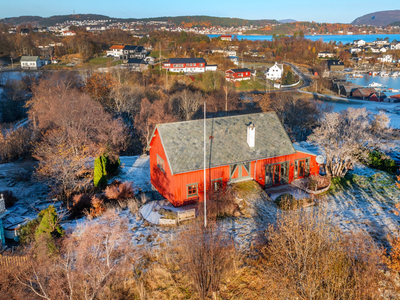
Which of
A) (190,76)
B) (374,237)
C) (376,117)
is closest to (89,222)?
(374,237)

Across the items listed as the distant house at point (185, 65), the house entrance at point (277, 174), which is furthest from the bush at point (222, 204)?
the distant house at point (185, 65)

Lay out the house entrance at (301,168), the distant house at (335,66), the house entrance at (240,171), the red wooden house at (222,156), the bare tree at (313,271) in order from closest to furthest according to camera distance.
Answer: the bare tree at (313,271)
the red wooden house at (222,156)
the house entrance at (240,171)
the house entrance at (301,168)
the distant house at (335,66)

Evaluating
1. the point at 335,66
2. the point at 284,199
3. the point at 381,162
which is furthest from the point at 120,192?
the point at 335,66

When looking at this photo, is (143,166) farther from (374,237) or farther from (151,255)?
(374,237)

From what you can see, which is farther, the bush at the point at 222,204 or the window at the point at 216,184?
the window at the point at 216,184

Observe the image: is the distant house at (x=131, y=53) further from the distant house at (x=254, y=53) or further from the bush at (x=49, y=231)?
the bush at (x=49, y=231)

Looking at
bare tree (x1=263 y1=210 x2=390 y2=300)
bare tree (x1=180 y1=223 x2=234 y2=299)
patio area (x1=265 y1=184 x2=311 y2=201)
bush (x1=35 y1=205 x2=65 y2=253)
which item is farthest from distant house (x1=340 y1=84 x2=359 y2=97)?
bush (x1=35 y1=205 x2=65 y2=253)
